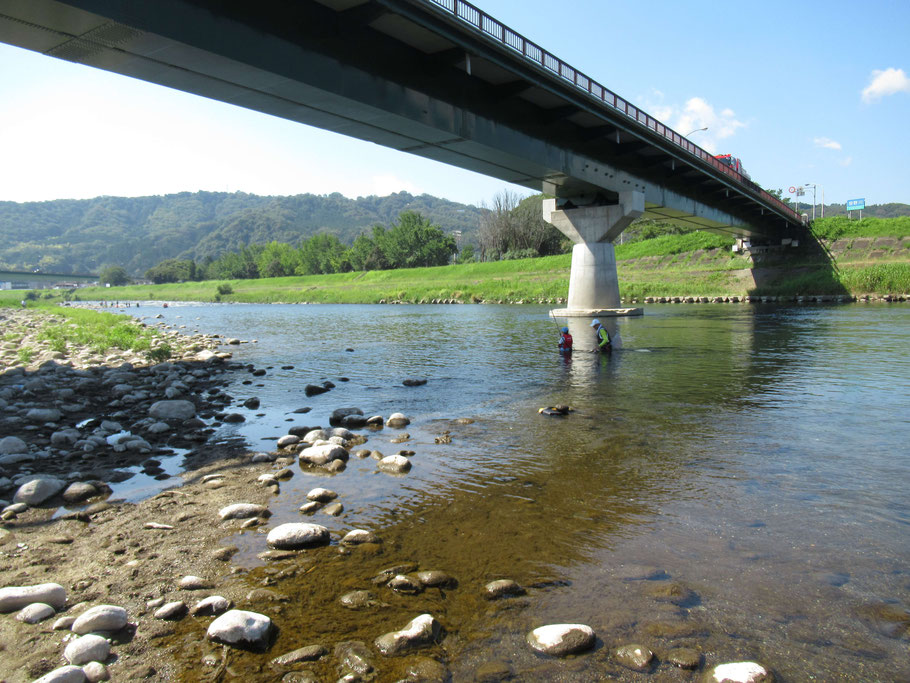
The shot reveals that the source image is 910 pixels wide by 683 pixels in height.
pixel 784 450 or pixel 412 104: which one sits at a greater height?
pixel 412 104

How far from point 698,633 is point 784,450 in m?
6.03

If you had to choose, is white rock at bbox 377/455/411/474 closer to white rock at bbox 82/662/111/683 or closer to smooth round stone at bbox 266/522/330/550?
smooth round stone at bbox 266/522/330/550

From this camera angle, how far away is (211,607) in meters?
4.74

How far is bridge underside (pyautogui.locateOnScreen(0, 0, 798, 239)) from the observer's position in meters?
15.8

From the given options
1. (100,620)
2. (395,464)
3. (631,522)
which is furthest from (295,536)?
(631,522)

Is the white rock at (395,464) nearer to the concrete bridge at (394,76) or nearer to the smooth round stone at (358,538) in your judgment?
the smooth round stone at (358,538)

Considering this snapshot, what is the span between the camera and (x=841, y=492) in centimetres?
730

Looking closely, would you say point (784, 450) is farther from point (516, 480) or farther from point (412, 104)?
point (412, 104)

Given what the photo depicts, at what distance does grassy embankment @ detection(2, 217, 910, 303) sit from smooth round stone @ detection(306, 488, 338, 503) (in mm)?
A: 62592

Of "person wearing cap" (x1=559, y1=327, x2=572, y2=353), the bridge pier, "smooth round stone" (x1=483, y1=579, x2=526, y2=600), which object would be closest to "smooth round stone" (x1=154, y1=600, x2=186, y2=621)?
"smooth round stone" (x1=483, y1=579, x2=526, y2=600)

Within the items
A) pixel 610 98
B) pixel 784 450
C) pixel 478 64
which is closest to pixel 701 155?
pixel 610 98

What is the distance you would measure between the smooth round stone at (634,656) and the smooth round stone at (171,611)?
11.2 feet

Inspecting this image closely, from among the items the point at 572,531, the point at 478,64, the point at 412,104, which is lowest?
the point at 572,531

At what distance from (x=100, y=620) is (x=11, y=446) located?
20.9 feet
